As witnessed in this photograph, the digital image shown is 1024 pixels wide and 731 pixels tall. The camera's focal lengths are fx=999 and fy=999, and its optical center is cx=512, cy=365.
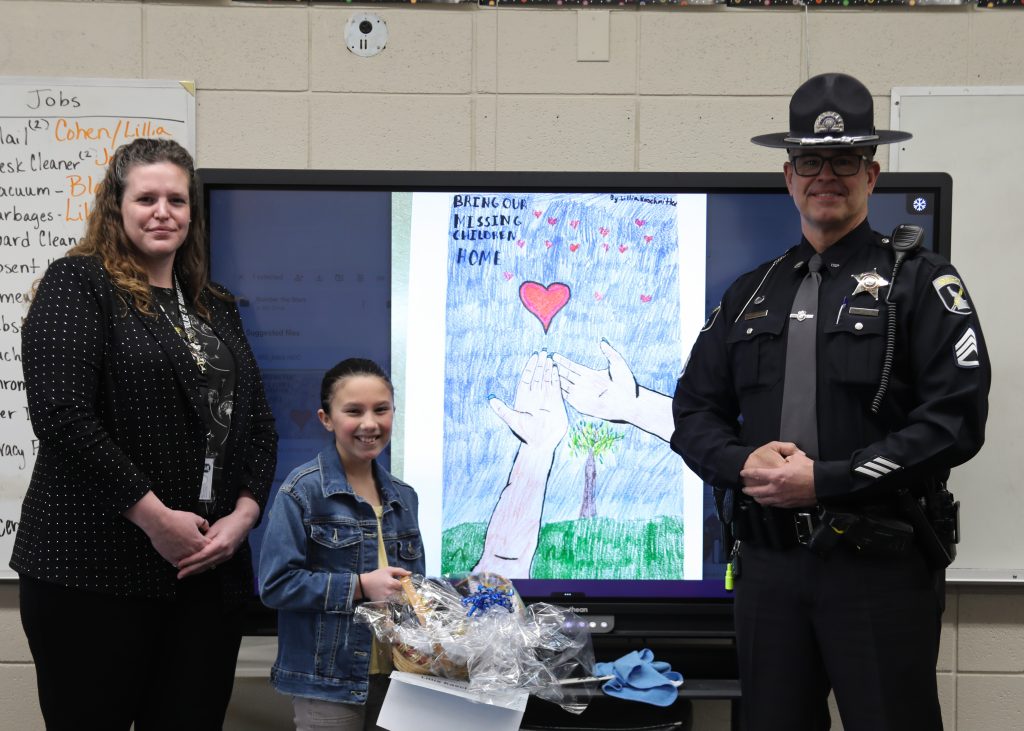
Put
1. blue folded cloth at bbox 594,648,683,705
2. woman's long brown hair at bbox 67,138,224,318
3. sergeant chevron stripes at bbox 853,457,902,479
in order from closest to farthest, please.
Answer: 1. sergeant chevron stripes at bbox 853,457,902,479
2. woman's long brown hair at bbox 67,138,224,318
3. blue folded cloth at bbox 594,648,683,705

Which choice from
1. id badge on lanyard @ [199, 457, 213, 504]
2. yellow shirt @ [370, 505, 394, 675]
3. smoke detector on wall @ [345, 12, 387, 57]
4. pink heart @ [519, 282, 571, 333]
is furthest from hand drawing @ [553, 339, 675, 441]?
smoke detector on wall @ [345, 12, 387, 57]

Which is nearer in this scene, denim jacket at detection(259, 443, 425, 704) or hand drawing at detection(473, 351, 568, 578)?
denim jacket at detection(259, 443, 425, 704)

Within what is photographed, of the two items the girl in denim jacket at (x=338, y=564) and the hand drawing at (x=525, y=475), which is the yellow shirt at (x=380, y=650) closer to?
the girl in denim jacket at (x=338, y=564)

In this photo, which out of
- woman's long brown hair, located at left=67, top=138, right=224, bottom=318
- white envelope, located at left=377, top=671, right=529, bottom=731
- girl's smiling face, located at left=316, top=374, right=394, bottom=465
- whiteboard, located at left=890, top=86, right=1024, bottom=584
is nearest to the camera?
white envelope, located at left=377, top=671, right=529, bottom=731

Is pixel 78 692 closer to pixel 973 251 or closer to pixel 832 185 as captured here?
pixel 832 185

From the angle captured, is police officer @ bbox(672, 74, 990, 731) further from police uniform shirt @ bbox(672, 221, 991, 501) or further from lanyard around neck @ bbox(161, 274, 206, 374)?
lanyard around neck @ bbox(161, 274, 206, 374)

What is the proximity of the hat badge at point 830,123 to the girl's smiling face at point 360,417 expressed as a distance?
1.00 meters

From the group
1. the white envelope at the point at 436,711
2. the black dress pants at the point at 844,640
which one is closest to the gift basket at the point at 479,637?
the white envelope at the point at 436,711

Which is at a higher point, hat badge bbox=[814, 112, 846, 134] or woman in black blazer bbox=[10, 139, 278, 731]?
hat badge bbox=[814, 112, 846, 134]

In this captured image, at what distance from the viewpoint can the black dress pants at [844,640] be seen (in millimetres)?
1701

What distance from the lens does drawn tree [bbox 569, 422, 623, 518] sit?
2.45m

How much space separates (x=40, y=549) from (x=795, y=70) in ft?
7.32

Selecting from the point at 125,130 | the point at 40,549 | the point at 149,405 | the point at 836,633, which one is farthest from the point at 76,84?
the point at 836,633

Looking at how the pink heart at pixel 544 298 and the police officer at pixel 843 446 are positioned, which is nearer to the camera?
the police officer at pixel 843 446
